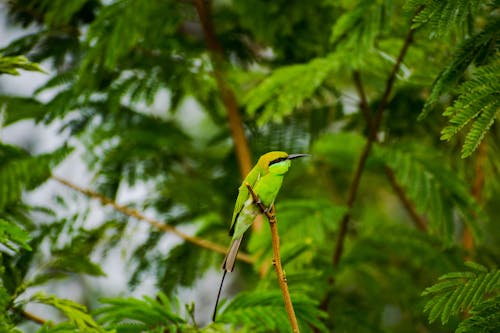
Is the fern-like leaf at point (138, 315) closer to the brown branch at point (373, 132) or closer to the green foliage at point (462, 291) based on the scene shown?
the green foliage at point (462, 291)

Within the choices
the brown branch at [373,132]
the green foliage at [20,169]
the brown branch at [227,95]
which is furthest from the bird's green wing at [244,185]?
the brown branch at [227,95]

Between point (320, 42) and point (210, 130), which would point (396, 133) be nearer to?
point (320, 42)

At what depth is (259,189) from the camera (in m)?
1.35

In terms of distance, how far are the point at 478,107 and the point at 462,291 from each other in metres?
0.44

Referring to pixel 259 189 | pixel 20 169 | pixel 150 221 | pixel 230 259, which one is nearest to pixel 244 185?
pixel 259 189

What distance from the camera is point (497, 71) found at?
1340 mm

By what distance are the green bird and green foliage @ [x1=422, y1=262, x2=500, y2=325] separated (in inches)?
17.1

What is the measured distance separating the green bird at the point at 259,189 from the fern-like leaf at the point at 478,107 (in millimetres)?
378

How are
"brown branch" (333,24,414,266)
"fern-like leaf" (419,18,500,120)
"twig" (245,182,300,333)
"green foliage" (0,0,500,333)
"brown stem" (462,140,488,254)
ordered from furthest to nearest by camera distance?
"brown stem" (462,140,488,254)
"brown branch" (333,24,414,266)
"green foliage" (0,0,500,333)
"fern-like leaf" (419,18,500,120)
"twig" (245,182,300,333)

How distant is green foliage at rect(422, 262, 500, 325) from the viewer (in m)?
1.36

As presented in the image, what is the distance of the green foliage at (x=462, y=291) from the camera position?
136 cm

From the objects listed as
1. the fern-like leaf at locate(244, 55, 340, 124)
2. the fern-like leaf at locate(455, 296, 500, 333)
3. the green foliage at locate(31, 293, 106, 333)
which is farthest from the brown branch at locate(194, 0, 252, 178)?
the fern-like leaf at locate(455, 296, 500, 333)

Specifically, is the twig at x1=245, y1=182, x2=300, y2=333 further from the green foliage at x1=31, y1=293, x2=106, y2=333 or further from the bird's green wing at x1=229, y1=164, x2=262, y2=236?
the green foliage at x1=31, y1=293, x2=106, y2=333

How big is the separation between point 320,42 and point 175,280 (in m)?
1.37
